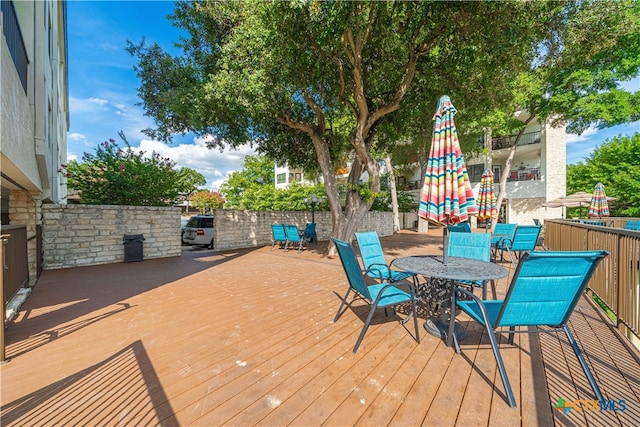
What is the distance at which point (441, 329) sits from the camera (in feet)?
9.97

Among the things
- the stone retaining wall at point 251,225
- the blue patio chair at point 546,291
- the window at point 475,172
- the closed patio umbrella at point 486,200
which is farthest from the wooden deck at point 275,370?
the window at point 475,172

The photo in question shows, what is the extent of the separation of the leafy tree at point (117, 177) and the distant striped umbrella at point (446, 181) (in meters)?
8.44

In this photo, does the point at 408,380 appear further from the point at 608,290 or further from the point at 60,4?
the point at 60,4

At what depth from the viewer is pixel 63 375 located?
7.38 feet

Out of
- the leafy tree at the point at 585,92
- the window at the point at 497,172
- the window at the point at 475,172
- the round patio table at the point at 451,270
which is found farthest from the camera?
the window at the point at 475,172

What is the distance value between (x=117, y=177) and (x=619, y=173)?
29.5 metres

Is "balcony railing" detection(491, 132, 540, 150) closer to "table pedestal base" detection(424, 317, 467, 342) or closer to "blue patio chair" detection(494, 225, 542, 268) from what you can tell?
"blue patio chair" detection(494, 225, 542, 268)

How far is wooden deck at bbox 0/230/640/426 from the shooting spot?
1817 millimetres

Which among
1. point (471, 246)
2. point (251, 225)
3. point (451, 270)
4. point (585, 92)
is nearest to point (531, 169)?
point (585, 92)

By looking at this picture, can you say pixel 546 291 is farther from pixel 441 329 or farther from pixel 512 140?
pixel 512 140

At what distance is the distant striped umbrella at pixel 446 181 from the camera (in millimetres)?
3090

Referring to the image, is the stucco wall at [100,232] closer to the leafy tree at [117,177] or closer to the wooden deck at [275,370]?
the leafy tree at [117,177]

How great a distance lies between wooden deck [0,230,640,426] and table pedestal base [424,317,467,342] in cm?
10

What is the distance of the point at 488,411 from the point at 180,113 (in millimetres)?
9223
